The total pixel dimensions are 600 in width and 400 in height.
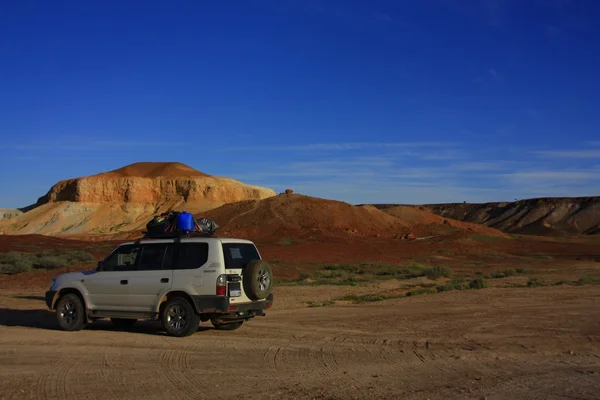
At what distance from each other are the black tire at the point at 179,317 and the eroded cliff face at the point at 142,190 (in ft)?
298

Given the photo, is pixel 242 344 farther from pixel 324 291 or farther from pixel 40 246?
pixel 40 246

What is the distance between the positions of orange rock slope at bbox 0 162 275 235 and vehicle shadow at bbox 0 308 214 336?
252 ft

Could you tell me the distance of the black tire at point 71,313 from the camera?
1274 centimetres

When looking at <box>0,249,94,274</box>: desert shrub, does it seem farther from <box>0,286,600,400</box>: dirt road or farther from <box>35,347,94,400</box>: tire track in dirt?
<box>35,347,94,400</box>: tire track in dirt

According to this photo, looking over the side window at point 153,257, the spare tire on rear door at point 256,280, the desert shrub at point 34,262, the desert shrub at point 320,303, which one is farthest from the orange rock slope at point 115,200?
the spare tire on rear door at point 256,280

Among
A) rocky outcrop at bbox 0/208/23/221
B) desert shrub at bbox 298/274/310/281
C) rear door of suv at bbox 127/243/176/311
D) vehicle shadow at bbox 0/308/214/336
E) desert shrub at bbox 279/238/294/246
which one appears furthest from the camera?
rocky outcrop at bbox 0/208/23/221

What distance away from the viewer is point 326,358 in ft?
32.1

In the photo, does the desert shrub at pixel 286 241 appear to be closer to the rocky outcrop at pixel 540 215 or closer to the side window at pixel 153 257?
the side window at pixel 153 257

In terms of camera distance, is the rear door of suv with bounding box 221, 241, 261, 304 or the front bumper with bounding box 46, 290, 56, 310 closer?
the rear door of suv with bounding box 221, 241, 261, 304

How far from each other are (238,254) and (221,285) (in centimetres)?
83

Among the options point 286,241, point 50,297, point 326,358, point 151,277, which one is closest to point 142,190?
point 286,241

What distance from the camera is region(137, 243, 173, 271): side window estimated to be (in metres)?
12.1

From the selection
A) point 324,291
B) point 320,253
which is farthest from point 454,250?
point 324,291

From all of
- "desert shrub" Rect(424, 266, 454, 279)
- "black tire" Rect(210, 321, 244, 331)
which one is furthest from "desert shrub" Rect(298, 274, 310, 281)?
"black tire" Rect(210, 321, 244, 331)
